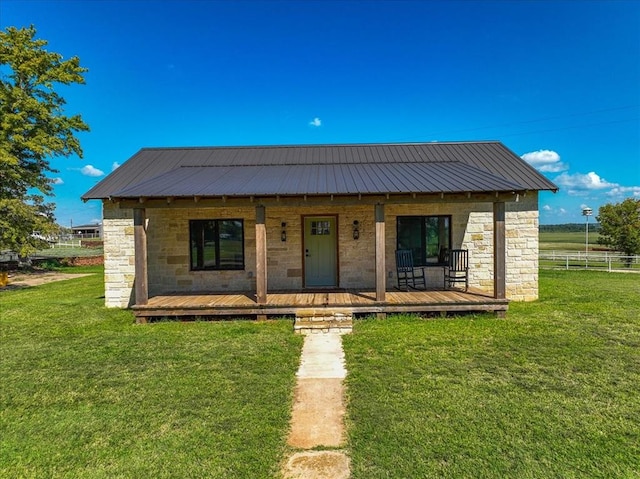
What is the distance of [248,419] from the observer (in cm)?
365

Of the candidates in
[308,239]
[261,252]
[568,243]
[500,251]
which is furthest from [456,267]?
[568,243]

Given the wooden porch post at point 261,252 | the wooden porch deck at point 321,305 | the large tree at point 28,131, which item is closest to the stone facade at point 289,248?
the wooden porch deck at point 321,305

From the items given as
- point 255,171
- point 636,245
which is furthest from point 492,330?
point 636,245

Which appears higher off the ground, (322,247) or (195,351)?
(322,247)

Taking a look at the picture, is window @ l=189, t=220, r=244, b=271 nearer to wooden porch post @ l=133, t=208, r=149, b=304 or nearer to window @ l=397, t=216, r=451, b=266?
wooden porch post @ l=133, t=208, r=149, b=304

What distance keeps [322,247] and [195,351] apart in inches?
176

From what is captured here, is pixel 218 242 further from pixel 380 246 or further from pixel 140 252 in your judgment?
pixel 380 246

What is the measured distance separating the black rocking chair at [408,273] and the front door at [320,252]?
5.22ft

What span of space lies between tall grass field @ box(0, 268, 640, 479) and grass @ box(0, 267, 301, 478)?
2 centimetres

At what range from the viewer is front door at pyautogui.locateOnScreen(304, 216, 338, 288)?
9.47m

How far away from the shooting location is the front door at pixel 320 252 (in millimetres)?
9469

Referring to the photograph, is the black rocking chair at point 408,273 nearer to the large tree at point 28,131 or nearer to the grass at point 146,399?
the grass at point 146,399

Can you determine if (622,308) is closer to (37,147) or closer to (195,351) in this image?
(195,351)

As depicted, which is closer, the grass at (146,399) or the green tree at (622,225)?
the grass at (146,399)
